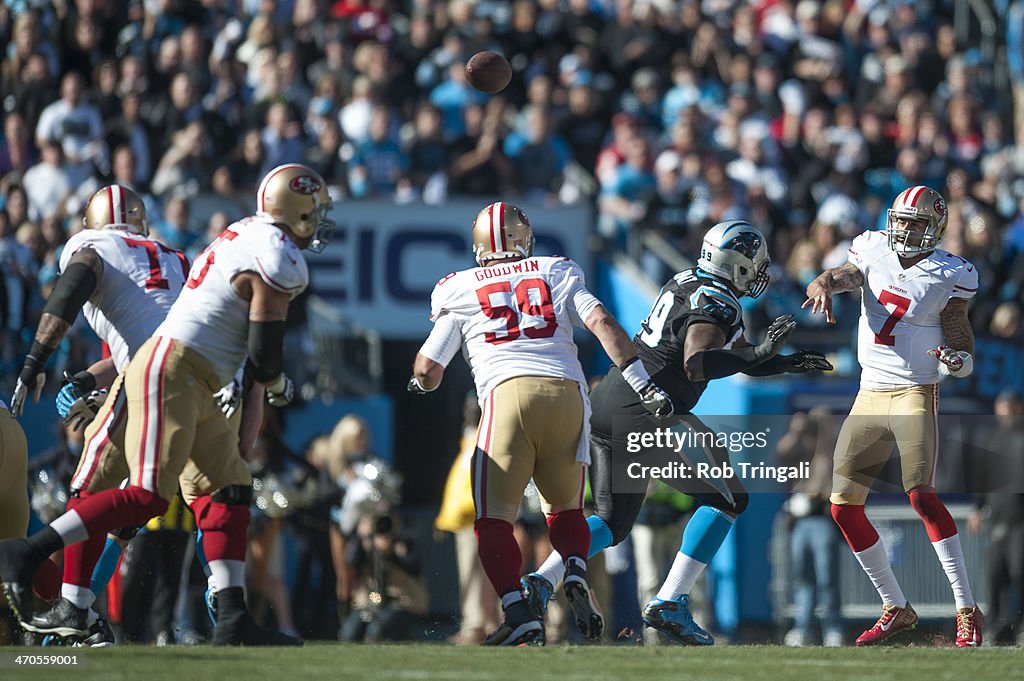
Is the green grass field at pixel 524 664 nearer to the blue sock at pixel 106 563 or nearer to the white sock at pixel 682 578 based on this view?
the white sock at pixel 682 578

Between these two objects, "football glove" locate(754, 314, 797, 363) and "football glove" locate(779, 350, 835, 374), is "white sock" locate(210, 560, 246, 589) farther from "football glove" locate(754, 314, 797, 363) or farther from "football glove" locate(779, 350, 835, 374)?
"football glove" locate(779, 350, 835, 374)

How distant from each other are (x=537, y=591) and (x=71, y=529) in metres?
2.12

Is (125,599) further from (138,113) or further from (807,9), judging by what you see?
(807,9)

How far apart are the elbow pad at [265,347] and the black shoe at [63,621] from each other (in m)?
1.28

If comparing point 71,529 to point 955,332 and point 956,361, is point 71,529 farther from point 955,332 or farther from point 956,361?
point 955,332

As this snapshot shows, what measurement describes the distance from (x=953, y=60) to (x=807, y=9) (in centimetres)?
165

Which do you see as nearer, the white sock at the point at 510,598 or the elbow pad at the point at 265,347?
the elbow pad at the point at 265,347

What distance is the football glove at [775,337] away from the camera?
7.73 m

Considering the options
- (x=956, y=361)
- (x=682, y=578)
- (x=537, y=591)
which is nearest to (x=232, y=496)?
(x=537, y=591)

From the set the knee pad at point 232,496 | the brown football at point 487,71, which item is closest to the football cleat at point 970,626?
the knee pad at point 232,496

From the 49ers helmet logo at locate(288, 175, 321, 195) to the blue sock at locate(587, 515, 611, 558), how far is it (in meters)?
2.11

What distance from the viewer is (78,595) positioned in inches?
288

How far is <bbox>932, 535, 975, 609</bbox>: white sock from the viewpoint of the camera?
327 inches

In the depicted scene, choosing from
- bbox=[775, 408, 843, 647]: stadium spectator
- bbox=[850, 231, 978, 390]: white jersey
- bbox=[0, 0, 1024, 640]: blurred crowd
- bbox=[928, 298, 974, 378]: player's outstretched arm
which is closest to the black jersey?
bbox=[850, 231, 978, 390]: white jersey
